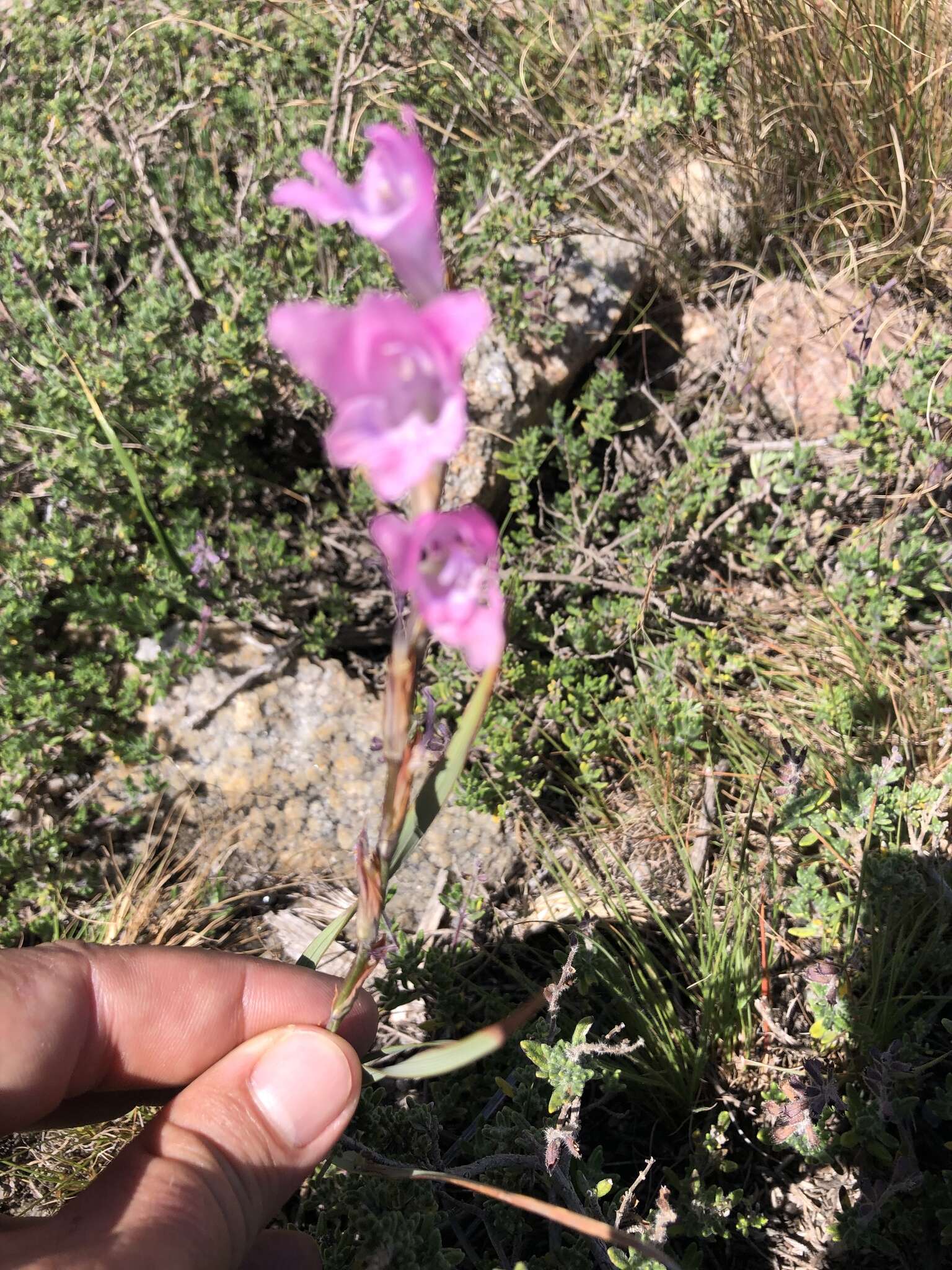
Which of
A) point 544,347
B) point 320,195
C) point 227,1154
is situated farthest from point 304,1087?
point 544,347

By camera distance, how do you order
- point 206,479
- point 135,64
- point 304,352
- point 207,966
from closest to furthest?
point 304,352
point 207,966
point 206,479
point 135,64

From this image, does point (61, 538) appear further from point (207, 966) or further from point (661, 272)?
point (661, 272)

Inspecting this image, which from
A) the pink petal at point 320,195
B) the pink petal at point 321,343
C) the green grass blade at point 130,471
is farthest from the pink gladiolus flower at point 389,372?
the green grass blade at point 130,471

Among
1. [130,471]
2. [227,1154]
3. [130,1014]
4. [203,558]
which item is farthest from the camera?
[203,558]

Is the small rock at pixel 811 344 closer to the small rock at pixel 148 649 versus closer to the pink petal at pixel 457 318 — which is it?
the small rock at pixel 148 649

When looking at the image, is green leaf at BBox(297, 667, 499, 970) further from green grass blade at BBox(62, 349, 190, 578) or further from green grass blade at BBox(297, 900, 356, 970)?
green grass blade at BBox(62, 349, 190, 578)

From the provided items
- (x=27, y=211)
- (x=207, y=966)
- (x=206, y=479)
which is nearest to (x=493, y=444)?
(x=206, y=479)

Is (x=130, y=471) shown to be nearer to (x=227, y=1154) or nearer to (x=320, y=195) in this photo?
(x=227, y=1154)

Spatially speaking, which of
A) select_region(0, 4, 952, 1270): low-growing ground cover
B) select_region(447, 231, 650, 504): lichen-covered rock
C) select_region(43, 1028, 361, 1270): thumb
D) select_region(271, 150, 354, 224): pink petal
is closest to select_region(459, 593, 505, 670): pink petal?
select_region(271, 150, 354, 224): pink petal
